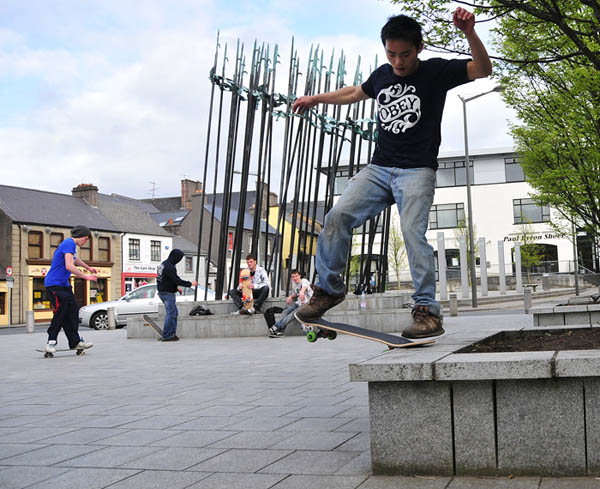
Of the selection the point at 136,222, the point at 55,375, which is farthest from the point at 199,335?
the point at 136,222

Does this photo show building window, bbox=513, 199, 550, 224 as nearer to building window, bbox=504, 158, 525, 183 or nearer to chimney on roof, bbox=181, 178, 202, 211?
building window, bbox=504, 158, 525, 183

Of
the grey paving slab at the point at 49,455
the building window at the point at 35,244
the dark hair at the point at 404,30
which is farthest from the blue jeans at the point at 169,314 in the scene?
the building window at the point at 35,244

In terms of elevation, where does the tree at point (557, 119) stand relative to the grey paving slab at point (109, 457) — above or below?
above

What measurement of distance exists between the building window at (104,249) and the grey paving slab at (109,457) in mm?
44408

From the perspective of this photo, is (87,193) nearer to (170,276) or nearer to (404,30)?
(170,276)

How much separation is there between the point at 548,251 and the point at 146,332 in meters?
47.8

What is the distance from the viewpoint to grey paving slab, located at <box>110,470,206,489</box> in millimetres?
2934

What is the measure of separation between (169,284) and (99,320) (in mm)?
9351

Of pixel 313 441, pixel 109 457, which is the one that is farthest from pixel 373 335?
pixel 109 457

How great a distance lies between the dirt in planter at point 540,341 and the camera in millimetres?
3584

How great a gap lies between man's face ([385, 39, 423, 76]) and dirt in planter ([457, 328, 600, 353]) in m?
1.64

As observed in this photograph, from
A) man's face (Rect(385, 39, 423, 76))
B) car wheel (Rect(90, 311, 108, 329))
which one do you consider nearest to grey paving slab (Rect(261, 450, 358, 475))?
man's face (Rect(385, 39, 423, 76))

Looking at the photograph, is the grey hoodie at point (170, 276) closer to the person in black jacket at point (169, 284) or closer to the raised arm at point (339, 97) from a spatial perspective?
the person in black jacket at point (169, 284)

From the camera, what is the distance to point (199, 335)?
15195 millimetres
